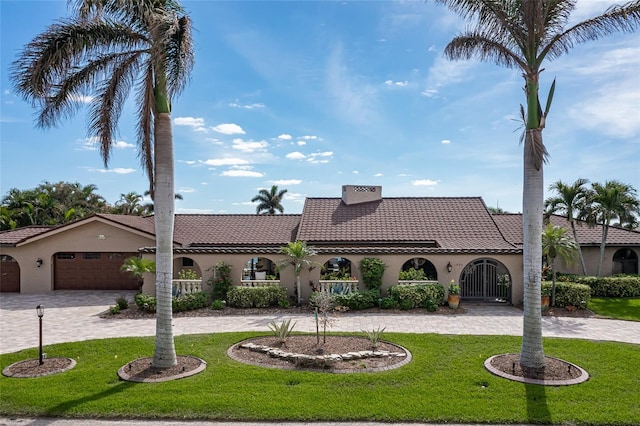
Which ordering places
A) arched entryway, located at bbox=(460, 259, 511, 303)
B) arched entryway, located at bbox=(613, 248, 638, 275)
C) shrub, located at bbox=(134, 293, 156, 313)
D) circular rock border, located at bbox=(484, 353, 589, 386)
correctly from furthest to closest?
arched entryway, located at bbox=(613, 248, 638, 275) → arched entryway, located at bbox=(460, 259, 511, 303) → shrub, located at bbox=(134, 293, 156, 313) → circular rock border, located at bbox=(484, 353, 589, 386)

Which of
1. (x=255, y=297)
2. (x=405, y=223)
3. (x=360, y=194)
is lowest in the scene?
(x=255, y=297)

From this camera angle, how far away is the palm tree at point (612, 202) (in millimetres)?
20047

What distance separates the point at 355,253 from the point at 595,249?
14.6 metres

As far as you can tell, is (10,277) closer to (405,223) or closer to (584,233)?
(405,223)

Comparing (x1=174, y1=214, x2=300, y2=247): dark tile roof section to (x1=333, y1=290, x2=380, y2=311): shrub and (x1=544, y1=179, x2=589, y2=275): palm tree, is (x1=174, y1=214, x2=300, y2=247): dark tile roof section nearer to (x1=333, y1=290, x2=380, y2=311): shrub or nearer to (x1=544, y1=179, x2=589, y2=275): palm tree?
(x1=333, y1=290, x2=380, y2=311): shrub

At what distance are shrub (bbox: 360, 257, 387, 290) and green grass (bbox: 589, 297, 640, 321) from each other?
8.83m

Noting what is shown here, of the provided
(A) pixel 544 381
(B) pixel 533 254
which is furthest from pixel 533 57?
(A) pixel 544 381

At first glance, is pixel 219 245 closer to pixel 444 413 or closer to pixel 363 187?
→ pixel 363 187

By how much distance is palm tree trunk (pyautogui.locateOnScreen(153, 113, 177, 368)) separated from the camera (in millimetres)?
9438

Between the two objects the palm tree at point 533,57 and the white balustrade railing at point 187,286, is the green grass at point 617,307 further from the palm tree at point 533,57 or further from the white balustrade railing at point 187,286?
the white balustrade railing at point 187,286

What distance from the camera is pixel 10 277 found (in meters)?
22.8

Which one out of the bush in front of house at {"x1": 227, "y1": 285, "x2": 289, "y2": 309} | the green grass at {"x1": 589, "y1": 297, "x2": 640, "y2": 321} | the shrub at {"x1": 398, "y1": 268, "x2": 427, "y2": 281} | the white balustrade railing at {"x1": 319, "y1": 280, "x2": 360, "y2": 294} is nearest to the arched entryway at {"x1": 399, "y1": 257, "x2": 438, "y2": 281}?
the shrub at {"x1": 398, "y1": 268, "x2": 427, "y2": 281}

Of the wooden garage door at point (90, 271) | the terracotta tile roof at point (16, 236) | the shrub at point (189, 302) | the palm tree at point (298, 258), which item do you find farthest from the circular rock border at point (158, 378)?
the terracotta tile roof at point (16, 236)

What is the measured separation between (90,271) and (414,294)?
17890 millimetres
